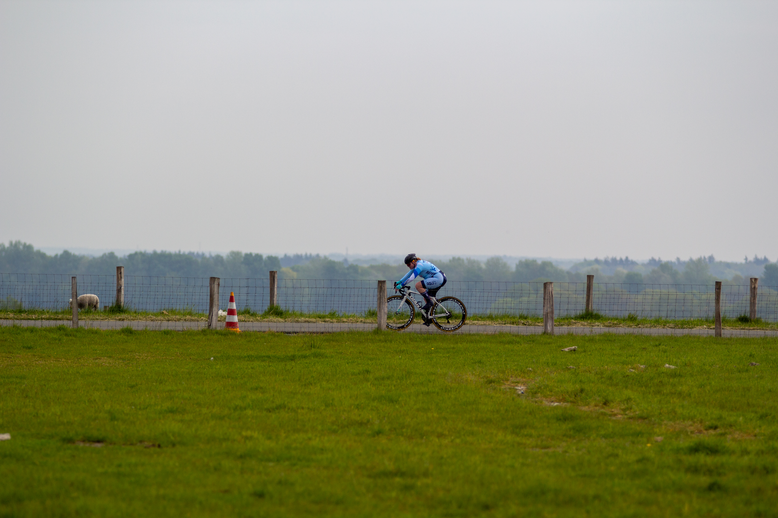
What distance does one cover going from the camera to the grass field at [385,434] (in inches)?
224

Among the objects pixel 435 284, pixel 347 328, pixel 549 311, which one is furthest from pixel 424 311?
pixel 549 311

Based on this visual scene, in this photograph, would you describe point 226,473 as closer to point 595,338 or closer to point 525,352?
point 525,352

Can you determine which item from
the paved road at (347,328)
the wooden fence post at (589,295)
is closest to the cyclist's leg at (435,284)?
the paved road at (347,328)

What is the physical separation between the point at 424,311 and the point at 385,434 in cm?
1103

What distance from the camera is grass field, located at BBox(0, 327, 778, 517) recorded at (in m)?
5.69

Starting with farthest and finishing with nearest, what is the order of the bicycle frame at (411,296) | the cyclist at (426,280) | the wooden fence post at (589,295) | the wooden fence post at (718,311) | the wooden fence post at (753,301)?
the wooden fence post at (753,301)
the wooden fence post at (589,295)
the bicycle frame at (411,296)
the cyclist at (426,280)
the wooden fence post at (718,311)

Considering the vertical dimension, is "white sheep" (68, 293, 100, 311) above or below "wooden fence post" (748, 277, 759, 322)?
below

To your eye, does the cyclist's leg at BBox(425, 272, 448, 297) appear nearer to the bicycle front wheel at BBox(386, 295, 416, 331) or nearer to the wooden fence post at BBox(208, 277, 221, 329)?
the bicycle front wheel at BBox(386, 295, 416, 331)

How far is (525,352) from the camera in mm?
14555

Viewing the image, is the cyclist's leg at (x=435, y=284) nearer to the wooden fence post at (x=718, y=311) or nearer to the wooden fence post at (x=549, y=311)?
the wooden fence post at (x=549, y=311)

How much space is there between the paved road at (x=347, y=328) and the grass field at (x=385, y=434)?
4.68 m

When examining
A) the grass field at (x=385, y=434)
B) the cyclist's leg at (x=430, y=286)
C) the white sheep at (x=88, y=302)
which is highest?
the cyclist's leg at (x=430, y=286)

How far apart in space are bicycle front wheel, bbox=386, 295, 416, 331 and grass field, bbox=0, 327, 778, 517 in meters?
4.73

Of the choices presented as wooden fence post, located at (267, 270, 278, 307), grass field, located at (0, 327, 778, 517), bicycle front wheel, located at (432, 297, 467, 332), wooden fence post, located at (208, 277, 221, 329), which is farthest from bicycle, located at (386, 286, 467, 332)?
wooden fence post, located at (267, 270, 278, 307)
